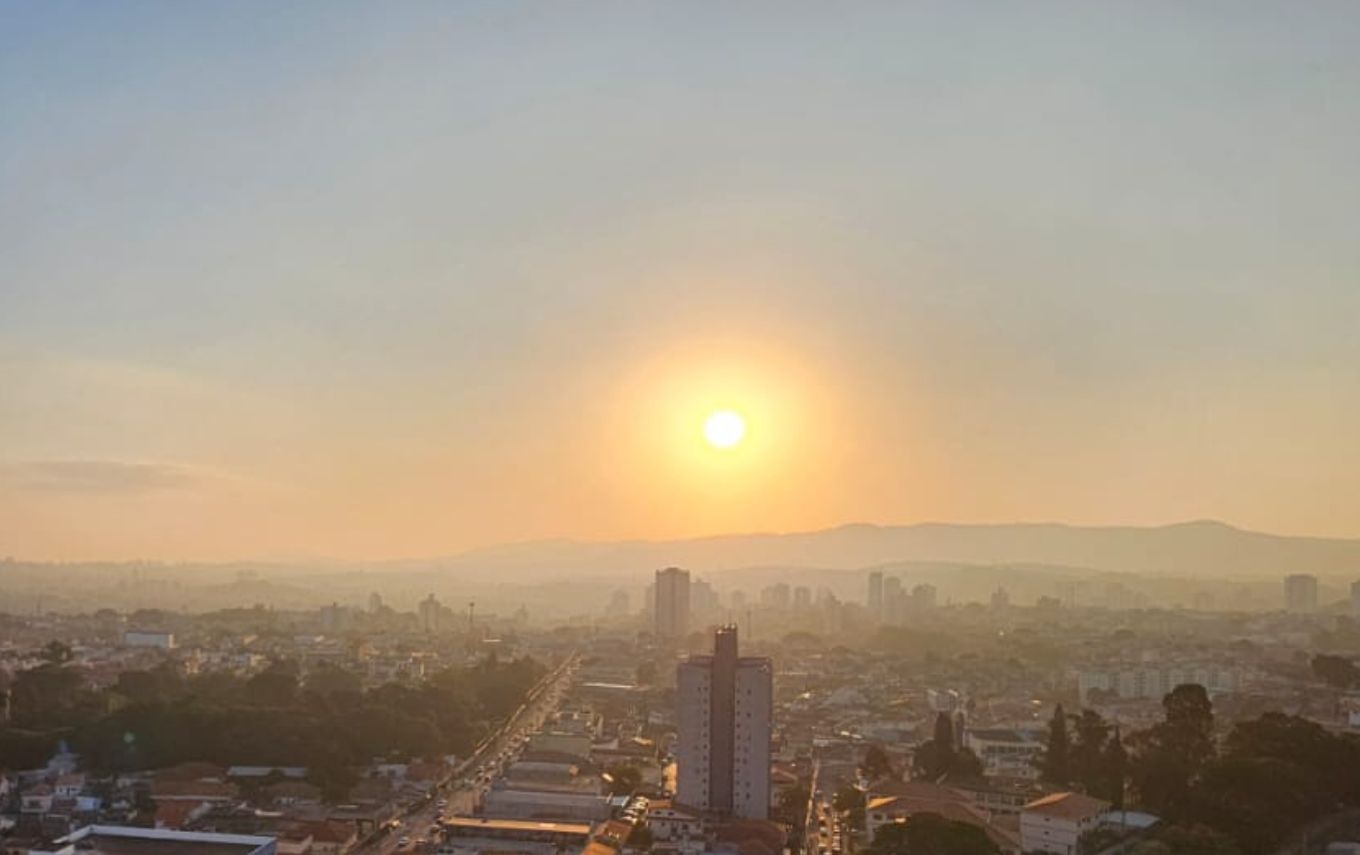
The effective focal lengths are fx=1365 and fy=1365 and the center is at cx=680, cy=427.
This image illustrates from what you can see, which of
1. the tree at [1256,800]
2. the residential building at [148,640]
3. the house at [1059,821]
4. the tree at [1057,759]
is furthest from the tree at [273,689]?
the residential building at [148,640]

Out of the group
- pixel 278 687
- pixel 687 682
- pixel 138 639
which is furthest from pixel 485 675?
pixel 138 639

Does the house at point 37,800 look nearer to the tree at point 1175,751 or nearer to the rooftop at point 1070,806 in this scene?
the rooftop at point 1070,806

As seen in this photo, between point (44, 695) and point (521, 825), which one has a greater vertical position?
point (44, 695)

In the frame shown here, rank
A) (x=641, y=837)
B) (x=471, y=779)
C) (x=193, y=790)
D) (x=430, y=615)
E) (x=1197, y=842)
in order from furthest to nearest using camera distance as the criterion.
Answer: (x=430, y=615), (x=471, y=779), (x=193, y=790), (x=641, y=837), (x=1197, y=842)

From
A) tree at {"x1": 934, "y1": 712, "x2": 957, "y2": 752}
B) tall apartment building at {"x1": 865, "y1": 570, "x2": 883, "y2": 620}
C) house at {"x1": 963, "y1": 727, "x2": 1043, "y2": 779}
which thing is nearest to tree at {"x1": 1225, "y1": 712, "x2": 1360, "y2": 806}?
house at {"x1": 963, "y1": 727, "x2": 1043, "y2": 779}

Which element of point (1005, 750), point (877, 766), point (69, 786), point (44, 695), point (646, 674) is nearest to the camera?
point (69, 786)

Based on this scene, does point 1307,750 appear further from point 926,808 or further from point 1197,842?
point 926,808

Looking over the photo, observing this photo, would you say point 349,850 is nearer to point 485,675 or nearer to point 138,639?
point 485,675

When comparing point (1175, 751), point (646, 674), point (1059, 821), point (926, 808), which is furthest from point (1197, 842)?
point (646, 674)
